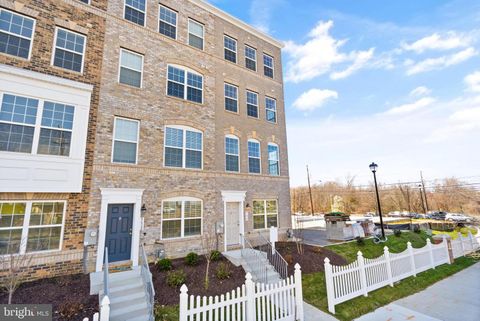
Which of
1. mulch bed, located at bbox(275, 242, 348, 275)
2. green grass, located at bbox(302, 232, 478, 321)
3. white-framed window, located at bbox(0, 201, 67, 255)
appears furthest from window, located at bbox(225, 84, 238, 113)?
green grass, located at bbox(302, 232, 478, 321)

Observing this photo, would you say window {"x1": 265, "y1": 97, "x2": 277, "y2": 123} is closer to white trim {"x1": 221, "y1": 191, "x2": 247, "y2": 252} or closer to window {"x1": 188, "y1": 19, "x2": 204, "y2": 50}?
window {"x1": 188, "y1": 19, "x2": 204, "y2": 50}

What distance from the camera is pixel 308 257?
35.9 ft

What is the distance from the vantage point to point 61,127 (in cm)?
868

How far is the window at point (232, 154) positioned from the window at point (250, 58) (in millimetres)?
5801

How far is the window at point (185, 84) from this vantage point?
40.0 feet

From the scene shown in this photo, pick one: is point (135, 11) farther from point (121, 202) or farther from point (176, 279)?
point (176, 279)

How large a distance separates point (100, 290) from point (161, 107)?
804cm

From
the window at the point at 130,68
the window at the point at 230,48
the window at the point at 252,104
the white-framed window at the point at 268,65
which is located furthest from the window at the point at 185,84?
the white-framed window at the point at 268,65

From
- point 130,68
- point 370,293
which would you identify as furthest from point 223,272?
point 130,68

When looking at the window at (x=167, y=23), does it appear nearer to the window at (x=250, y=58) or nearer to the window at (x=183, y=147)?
the window at (x=250, y=58)

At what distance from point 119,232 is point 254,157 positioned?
8742mm

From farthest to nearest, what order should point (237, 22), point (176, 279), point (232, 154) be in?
point (237, 22) < point (232, 154) < point (176, 279)

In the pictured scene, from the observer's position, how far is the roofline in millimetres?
14031

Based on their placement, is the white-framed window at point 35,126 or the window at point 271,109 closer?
the white-framed window at point 35,126
